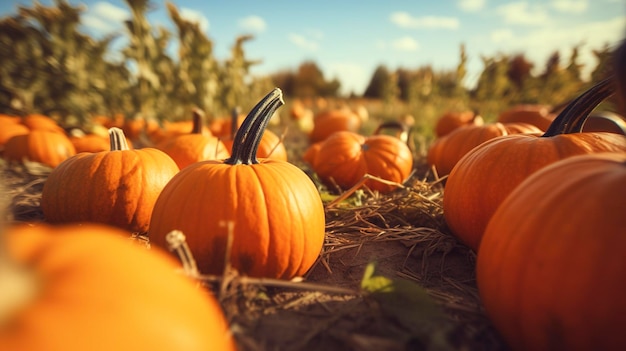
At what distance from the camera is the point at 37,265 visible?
809mm

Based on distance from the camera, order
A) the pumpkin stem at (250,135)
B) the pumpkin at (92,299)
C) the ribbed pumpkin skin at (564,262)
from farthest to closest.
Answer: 1. the pumpkin stem at (250,135)
2. the ribbed pumpkin skin at (564,262)
3. the pumpkin at (92,299)

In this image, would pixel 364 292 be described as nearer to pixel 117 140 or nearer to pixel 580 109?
pixel 580 109

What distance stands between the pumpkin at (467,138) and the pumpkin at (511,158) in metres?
1.40

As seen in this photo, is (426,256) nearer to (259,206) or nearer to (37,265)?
(259,206)

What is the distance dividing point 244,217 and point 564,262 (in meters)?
1.17

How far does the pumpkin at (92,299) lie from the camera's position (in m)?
0.71

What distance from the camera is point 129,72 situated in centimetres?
759

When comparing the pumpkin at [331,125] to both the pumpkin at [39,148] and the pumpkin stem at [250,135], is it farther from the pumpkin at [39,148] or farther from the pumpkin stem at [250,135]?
the pumpkin stem at [250,135]

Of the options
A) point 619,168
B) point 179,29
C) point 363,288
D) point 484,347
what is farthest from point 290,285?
point 179,29

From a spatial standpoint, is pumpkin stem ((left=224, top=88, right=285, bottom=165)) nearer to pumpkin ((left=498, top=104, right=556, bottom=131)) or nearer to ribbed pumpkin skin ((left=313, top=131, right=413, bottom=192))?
ribbed pumpkin skin ((left=313, top=131, right=413, bottom=192))

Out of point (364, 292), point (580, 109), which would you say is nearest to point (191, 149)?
point (364, 292)

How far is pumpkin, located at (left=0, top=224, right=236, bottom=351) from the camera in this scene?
71 cm

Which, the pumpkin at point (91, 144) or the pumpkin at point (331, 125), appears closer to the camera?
the pumpkin at point (91, 144)

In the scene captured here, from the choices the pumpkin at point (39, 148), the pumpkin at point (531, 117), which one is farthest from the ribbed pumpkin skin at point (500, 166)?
the pumpkin at point (39, 148)
